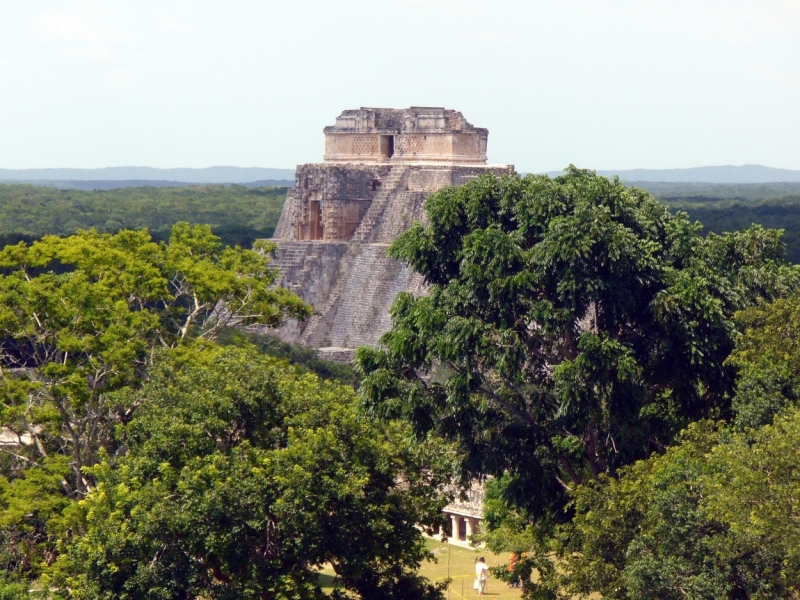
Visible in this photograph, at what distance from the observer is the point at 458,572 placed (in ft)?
70.2

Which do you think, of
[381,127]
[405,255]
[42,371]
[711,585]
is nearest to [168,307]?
[42,371]

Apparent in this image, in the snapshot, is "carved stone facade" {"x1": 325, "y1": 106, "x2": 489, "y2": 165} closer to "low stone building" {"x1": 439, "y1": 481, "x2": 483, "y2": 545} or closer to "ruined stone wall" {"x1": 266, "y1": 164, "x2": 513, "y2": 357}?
"ruined stone wall" {"x1": 266, "y1": 164, "x2": 513, "y2": 357}

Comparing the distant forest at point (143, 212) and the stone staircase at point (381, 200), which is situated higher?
the stone staircase at point (381, 200)

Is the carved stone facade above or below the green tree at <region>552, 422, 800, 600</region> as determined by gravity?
above

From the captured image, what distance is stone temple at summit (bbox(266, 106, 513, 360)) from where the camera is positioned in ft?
115

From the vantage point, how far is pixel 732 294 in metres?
16.8

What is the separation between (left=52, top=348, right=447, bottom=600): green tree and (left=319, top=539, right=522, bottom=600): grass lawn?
113 inches

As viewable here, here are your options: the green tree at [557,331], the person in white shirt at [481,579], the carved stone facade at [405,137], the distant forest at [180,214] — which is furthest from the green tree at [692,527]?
the distant forest at [180,214]

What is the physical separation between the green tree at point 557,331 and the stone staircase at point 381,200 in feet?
61.8

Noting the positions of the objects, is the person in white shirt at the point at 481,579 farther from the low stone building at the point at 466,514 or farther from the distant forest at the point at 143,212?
the distant forest at the point at 143,212

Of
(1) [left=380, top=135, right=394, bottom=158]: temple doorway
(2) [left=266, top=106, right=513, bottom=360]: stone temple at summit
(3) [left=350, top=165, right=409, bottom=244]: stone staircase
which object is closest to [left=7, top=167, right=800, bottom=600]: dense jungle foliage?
(2) [left=266, top=106, right=513, bottom=360]: stone temple at summit

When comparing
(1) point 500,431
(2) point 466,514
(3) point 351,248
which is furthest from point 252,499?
(3) point 351,248

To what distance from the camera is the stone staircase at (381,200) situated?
36.3m

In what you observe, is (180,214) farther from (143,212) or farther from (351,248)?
(351,248)
